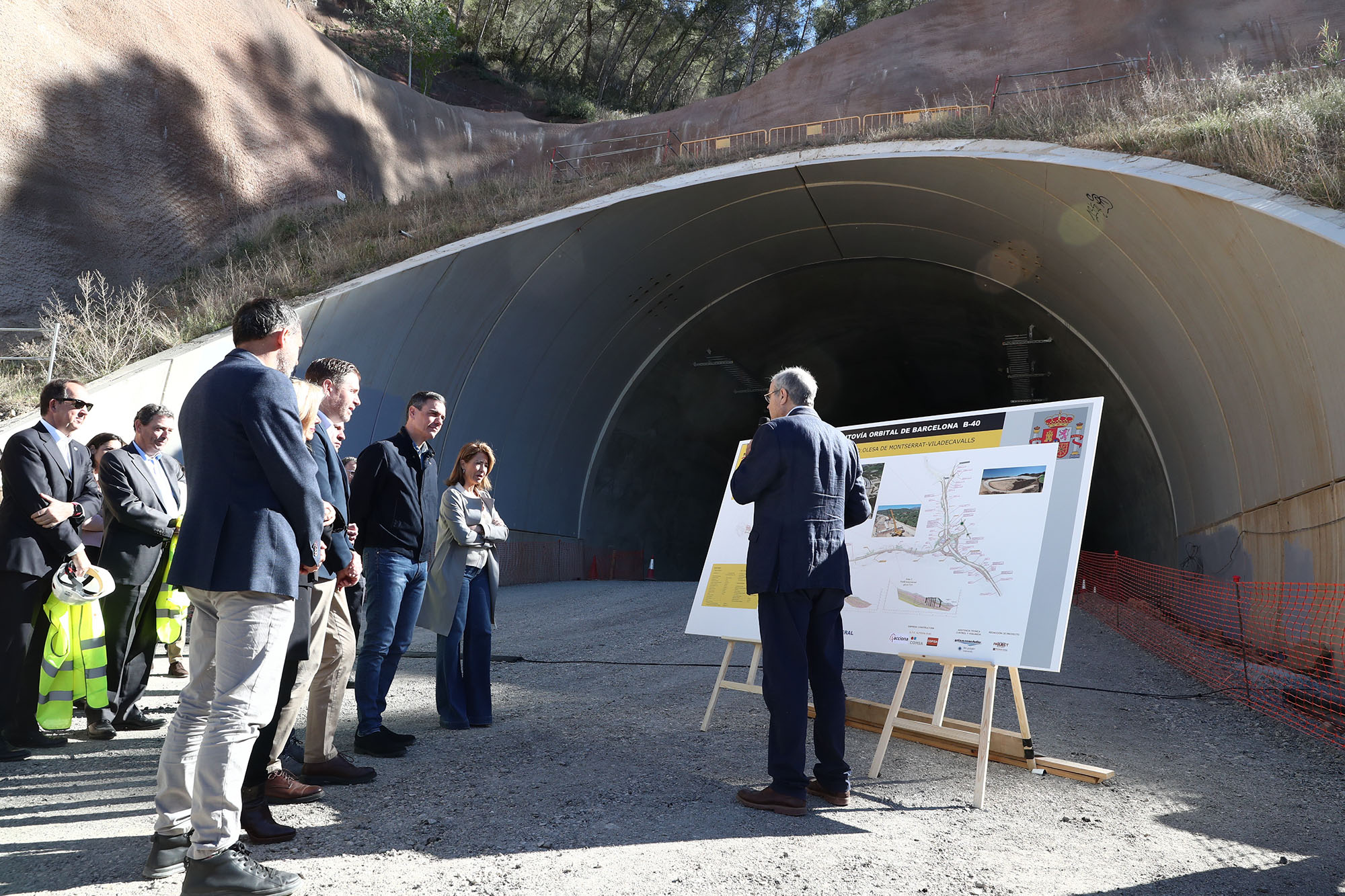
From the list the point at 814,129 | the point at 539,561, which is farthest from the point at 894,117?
the point at 539,561

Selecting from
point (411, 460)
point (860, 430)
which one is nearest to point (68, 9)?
point (411, 460)

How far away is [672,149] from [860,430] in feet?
60.7

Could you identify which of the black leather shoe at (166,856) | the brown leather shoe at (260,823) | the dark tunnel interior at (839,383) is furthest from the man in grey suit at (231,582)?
the dark tunnel interior at (839,383)

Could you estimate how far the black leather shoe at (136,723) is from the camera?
4785 mm

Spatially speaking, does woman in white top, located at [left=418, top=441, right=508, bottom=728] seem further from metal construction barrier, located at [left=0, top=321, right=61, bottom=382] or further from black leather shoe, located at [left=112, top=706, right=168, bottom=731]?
metal construction barrier, located at [left=0, top=321, right=61, bottom=382]

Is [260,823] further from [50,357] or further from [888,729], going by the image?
[50,357]

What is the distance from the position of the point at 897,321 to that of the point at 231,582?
56.1ft

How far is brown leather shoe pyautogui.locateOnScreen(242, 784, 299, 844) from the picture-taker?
309 cm

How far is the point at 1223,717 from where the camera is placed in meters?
5.69

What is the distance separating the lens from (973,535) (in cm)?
446

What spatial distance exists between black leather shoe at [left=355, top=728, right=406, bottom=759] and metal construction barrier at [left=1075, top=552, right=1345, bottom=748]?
5158 millimetres

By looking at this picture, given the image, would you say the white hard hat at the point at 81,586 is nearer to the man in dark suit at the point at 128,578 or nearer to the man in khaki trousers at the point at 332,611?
the man in dark suit at the point at 128,578

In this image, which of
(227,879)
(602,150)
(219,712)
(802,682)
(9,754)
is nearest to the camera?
(227,879)

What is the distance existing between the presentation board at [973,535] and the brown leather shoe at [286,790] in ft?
8.12
